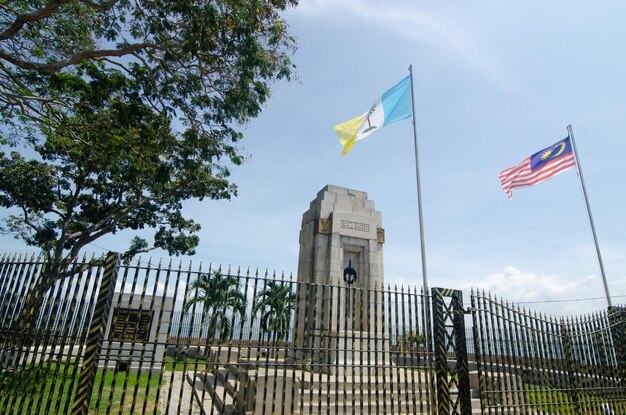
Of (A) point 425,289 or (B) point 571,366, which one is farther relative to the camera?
(A) point 425,289

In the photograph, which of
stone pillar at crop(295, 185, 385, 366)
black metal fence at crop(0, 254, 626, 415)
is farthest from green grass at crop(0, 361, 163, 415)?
stone pillar at crop(295, 185, 385, 366)

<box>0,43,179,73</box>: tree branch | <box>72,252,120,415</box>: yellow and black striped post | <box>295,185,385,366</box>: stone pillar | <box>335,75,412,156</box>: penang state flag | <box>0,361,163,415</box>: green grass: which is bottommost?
<box>0,361,163,415</box>: green grass

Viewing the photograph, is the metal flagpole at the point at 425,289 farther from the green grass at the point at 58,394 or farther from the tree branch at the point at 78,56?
the tree branch at the point at 78,56

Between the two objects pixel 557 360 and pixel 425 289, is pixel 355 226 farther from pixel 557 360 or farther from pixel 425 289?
pixel 557 360

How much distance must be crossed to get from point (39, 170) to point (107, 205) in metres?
3.45

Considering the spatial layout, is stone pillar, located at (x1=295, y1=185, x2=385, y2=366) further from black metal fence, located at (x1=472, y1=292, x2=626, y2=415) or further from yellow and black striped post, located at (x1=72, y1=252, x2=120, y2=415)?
yellow and black striped post, located at (x1=72, y1=252, x2=120, y2=415)

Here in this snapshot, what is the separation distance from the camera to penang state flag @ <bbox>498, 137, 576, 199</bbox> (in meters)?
13.5

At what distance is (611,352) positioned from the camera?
839cm

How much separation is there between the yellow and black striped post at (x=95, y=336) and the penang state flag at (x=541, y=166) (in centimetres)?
1321

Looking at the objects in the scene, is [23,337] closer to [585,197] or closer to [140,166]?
[140,166]

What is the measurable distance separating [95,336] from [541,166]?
14738mm

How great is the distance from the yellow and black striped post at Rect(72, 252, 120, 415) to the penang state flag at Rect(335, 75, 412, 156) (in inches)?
352

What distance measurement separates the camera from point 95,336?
215 inches

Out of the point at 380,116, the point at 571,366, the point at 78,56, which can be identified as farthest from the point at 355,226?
the point at 78,56
